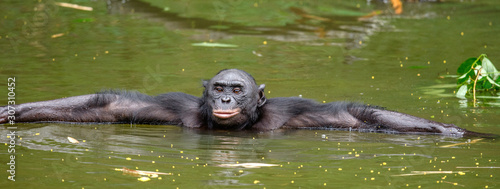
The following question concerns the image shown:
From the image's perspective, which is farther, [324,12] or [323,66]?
[324,12]

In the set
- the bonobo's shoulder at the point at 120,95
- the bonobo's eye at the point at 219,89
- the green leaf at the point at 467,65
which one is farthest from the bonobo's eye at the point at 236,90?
the green leaf at the point at 467,65

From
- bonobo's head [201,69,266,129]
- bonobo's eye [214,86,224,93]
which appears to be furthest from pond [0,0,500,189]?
bonobo's eye [214,86,224,93]

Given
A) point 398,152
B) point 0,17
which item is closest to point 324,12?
point 0,17

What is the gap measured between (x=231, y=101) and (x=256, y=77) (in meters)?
3.20

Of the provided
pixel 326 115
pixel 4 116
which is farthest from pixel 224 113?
pixel 4 116

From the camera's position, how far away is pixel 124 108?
9.68 metres

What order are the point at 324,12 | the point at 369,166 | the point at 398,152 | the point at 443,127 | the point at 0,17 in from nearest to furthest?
the point at 369,166 < the point at 398,152 < the point at 443,127 < the point at 0,17 < the point at 324,12

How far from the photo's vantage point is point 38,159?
7.23m

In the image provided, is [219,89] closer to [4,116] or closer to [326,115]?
[326,115]

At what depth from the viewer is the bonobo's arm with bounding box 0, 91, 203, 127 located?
9570mm

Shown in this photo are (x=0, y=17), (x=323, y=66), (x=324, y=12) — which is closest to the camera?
(x=323, y=66)

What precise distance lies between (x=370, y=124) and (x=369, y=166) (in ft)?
7.47

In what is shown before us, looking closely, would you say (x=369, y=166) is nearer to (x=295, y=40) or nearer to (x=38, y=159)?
(x=38, y=159)

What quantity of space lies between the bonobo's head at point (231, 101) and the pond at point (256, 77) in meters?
0.27
